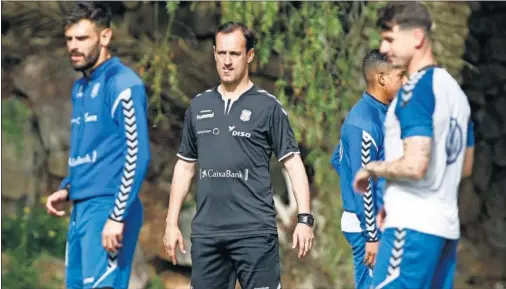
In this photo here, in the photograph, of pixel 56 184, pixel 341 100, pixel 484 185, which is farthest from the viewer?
pixel 484 185

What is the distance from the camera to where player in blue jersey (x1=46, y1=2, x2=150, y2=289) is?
26.8 ft

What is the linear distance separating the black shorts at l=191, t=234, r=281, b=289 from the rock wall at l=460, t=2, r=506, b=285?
25.1 feet

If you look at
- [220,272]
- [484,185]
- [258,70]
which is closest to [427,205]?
[220,272]

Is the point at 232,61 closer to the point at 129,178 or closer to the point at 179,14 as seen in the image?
the point at 129,178

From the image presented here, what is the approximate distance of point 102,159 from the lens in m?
8.34

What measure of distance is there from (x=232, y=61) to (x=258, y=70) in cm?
618

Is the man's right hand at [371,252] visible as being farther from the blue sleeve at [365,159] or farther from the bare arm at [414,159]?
the bare arm at [414,159]

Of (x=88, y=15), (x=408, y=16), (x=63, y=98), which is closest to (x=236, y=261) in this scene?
(x=88, y=15)

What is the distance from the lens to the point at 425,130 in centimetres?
656

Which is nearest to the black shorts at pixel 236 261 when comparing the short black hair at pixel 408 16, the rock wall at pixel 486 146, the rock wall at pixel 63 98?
the short black hair at pixel 408 16

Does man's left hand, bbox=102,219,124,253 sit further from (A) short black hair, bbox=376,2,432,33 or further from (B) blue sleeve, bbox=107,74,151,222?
(A) short black hair, bbox=376,2,432,33

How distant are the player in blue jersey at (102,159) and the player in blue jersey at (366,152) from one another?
53.1 inches

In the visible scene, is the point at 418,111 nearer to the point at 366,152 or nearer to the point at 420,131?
the point at 420,131

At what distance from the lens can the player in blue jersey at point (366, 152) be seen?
8.68 m
